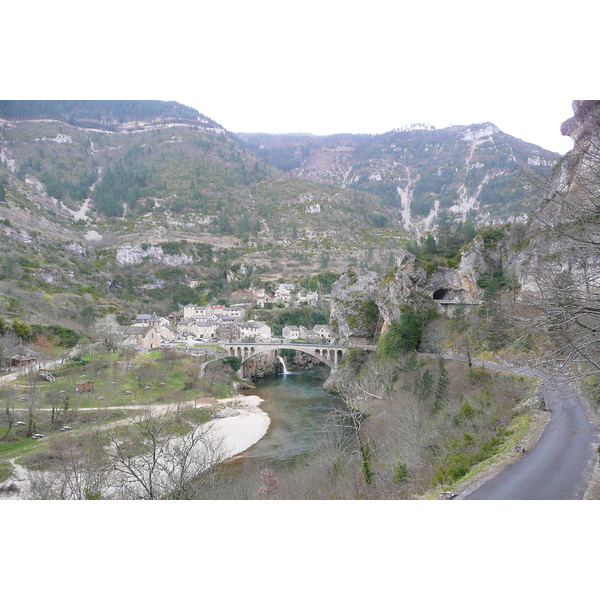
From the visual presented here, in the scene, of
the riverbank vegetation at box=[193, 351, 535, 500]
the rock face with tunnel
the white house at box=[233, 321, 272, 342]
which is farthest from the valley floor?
the white house at box=[233, 321, 272, 342]

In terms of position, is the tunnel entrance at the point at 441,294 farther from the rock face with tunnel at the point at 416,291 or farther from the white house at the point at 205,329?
the white house at the point at 205,329

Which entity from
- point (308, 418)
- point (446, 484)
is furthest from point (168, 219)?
point (446, 484)

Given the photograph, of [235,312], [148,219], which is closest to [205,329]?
[235,312]

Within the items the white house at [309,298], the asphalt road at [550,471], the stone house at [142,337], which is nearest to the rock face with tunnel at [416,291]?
the asphalt road at [550,471]

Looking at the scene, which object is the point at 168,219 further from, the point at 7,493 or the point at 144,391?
the point at 7,493

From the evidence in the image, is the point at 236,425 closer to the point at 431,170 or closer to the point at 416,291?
the point at 416,291

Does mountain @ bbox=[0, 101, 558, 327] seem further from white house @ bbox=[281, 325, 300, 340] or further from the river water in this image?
white house @ bbox=[281, 325, 300, 340]

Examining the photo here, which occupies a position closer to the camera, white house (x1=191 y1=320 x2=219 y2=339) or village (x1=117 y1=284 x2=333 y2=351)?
village (x1=117 y1=284 x2=333 y2=351)
